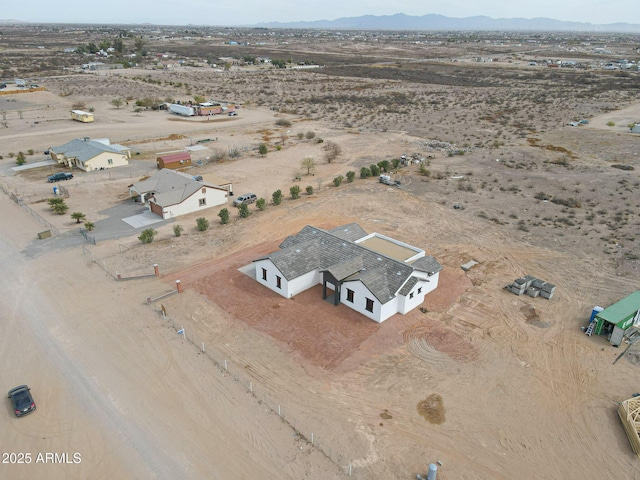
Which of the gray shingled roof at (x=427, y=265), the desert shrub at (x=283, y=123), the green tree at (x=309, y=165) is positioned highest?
the gray shingled roof at (x=427, y=265)

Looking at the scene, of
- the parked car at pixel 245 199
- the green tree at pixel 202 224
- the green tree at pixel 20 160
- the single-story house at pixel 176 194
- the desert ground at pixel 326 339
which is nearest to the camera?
the desert ground at pixel 326 339

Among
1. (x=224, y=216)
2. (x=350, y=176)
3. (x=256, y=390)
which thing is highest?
(x=256, y=390)

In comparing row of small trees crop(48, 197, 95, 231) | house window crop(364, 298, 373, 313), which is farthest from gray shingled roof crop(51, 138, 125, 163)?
house window crop(364, 298, 373, 313)

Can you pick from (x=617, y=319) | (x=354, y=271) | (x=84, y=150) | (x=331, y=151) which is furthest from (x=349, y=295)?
(x=84, y=150)

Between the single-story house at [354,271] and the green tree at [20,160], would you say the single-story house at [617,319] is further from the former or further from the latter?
the green tree at [20,160]

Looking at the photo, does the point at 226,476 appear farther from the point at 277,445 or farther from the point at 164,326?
the point at 164,326

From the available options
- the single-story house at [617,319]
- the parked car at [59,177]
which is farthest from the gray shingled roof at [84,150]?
the single-story house at [617,319]

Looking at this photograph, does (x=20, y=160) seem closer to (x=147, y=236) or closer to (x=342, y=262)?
(x=147, y=236)
